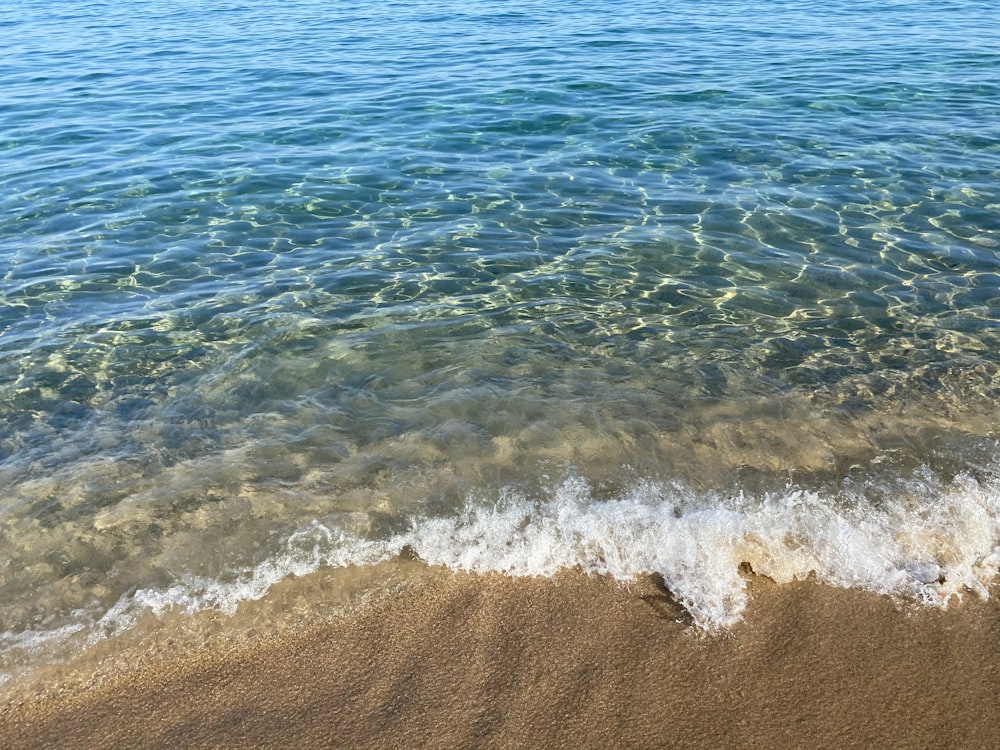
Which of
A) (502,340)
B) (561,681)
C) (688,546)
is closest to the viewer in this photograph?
(561,681)

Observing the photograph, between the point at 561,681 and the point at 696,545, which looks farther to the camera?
the point at 696,545

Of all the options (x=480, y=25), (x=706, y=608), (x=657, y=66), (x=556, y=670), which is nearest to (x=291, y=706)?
(x=556, y=670)

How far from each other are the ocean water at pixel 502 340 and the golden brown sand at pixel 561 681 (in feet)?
1.05

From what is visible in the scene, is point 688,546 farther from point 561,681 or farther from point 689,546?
point 561,681

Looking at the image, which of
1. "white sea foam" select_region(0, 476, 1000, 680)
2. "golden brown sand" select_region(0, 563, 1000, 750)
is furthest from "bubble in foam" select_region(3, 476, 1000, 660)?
"golden brown sand" select_region(0, 563, 1000, 750)

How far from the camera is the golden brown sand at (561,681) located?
439 cm

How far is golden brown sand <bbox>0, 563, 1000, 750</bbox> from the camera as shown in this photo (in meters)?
4.39

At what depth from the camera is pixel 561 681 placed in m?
4.70

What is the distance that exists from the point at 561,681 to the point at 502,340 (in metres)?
4.53

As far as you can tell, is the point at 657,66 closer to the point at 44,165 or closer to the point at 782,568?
the point at 44,165

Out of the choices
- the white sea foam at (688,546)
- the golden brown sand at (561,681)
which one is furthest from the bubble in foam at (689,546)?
the golden brown sand at (561,681)

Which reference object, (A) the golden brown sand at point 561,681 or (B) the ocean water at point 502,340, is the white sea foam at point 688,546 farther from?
(A) the golden brown sand at point 561,681

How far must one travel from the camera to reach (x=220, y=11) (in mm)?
31875

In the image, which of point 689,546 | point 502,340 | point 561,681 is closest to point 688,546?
point 689,546
